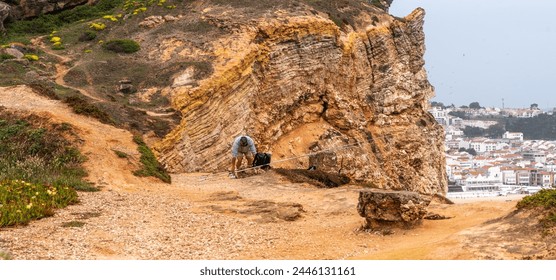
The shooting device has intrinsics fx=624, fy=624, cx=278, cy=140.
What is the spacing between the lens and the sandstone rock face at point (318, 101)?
2639 centimetres

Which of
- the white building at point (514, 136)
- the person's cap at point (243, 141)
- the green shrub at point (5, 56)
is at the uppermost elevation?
the green shrub at point (5, 56)

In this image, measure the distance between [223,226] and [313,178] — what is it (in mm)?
9010

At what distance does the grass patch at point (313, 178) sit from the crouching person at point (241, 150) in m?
1.02

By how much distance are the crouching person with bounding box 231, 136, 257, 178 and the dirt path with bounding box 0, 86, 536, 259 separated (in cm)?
229

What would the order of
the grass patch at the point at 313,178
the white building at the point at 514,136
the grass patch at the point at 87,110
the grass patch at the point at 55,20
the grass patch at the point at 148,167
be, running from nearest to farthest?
the grass patch at the point at 148,167
the grass patch at the point at 313,178
the grass patch at the point at 87,110
the grass patch at the point at 55,20
the white building at the point at 514,136

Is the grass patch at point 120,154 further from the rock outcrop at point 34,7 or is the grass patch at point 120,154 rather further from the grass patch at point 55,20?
the rock outcrop at point 34,7

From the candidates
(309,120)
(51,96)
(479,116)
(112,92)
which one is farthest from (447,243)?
(479,116)

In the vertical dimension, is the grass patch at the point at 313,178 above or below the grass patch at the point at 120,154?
below

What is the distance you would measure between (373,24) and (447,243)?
106 ft

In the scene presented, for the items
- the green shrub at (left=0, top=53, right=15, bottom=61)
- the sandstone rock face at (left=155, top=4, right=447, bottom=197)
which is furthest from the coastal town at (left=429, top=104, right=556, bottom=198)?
the green shrub at (left=0, top=53, right=15, bottom=61)

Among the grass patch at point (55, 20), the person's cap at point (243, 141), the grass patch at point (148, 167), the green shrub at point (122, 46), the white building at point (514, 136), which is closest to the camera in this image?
the grass patch at point (148, 167)

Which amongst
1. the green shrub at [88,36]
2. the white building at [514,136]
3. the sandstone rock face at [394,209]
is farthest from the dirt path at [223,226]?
the white building at [514,136]

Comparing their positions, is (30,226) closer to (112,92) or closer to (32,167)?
(32,167)

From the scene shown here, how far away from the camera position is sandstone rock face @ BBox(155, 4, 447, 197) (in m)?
26.4
